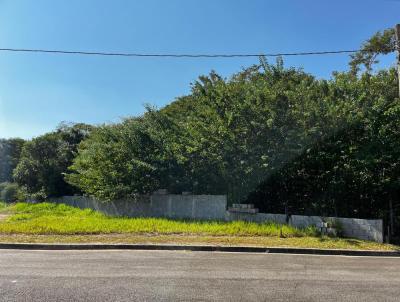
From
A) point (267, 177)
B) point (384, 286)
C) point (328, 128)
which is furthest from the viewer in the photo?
point (267, 177)

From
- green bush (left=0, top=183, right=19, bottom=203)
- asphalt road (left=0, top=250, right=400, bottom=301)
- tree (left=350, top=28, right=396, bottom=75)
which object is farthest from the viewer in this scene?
green bush (left=0, top=183, right=19, bottom=203)

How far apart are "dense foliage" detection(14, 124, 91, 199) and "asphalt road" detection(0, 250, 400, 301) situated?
105 ft

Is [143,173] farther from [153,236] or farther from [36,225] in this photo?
[153,236]

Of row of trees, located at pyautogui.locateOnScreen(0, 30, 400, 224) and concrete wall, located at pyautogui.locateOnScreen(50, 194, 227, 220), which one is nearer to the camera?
row of trees, located at pyautogui.locateOnScreen(0, 30, 400, 224)

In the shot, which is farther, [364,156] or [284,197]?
[284,197]

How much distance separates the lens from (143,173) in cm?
2261

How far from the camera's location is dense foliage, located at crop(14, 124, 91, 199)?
42812 mm

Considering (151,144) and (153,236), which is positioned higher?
(151,144)

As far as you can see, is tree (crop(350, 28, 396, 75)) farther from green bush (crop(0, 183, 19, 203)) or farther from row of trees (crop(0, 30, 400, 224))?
green bush (crop(0, 183, 19, 203))

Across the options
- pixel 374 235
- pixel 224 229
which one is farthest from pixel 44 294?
pixel 374 235

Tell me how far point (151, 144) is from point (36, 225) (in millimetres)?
7270

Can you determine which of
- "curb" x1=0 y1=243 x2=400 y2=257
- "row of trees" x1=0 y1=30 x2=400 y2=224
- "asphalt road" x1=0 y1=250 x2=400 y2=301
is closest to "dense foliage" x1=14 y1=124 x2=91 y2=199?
"row of trees" x1=0 y1=30 x2=400 y2=224

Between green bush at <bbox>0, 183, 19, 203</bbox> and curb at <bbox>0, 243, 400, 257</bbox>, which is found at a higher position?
green bush at <bbox>0, 183, 19, 203</bbox>

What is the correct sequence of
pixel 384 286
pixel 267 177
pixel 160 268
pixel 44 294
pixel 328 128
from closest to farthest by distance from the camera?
1. pixel 44 294
2. pixel 384 286
3. pixel 160 268
4. pixel 328 128
5. pixel 267 177
